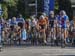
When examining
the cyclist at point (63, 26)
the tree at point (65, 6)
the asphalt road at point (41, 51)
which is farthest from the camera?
the tree at point (65, 6)

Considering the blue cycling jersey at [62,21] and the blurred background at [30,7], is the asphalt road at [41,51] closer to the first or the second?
the blue cycling jersey at [62,21]

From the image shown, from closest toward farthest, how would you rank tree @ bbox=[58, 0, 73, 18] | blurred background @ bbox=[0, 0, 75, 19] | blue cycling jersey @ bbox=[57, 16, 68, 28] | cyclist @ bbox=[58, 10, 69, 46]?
cyclist @ bbox=[58, 10, 69, 46] < blue cycling jersey @ bbox=[57, 16, 68, 28] < blurred background @ bbox=[0, 0, 75, 19] < tree @ bbox=[58, 0, 73, 18]

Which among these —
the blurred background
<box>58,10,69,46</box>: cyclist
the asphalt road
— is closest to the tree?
the blurred background

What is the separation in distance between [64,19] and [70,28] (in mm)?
Answer: 1081

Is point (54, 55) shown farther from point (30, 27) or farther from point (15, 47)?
point (30, 27)

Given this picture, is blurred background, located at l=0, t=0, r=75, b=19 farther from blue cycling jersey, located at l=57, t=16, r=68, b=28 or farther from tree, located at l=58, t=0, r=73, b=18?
blue cycling jersey, located at l=57, t=16, r=68, b=28

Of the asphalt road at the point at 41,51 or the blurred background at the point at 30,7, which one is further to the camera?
the blurred background at the point at 30,7

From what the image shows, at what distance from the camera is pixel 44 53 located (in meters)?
18.2

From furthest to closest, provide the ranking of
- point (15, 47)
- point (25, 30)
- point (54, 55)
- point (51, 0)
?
point (51, 0) → point (25, 30) → point (15, 47) → point (54, 55)

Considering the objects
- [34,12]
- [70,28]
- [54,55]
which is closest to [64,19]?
[70,28]

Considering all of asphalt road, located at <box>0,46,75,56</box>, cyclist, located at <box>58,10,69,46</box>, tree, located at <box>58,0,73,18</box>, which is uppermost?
tree, located at <box>58,0,73,18</box>

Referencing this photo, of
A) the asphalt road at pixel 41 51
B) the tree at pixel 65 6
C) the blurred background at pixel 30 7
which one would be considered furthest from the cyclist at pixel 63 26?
the tree at pixel 65 6

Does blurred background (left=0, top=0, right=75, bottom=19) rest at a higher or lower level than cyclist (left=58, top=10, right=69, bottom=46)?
higher

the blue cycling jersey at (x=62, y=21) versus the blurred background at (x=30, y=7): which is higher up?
the blurred background at (x=30, y=7)
